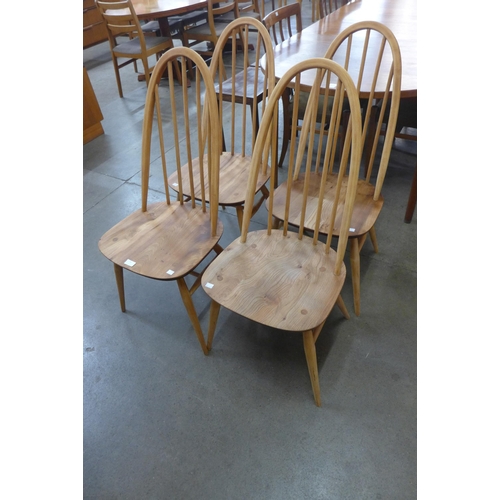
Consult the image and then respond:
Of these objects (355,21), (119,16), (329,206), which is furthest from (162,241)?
(119,16)

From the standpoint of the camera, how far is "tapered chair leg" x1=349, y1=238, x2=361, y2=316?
145 centimetres

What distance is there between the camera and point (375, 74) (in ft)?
4.34

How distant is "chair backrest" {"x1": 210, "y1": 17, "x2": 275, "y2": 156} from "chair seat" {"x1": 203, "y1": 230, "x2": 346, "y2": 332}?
0.50 metres

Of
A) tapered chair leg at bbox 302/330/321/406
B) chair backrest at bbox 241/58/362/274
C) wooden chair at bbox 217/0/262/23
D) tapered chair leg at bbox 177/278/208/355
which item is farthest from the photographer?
wooden chair at bbox 217/0/262/23

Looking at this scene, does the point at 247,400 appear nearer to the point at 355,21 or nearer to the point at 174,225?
the point at 174,225

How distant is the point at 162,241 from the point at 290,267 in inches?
18.9

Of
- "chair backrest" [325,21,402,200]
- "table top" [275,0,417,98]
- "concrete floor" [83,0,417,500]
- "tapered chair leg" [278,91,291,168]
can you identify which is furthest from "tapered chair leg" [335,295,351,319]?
"tapered chair leg" [278,91,291,168]

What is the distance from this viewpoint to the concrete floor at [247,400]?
114 centimetres

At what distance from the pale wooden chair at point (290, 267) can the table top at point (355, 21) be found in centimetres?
62

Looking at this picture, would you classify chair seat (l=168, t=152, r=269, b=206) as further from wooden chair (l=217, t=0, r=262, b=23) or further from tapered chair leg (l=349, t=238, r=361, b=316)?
wooden chair (l=217, t=0, r=262, b=23)

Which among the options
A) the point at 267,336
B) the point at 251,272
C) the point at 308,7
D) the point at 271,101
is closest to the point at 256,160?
the point at 271,101

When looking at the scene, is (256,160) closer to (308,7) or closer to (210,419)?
(210,419)

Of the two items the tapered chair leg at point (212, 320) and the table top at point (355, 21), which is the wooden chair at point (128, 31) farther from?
the tapered chair leg at point (212, 320)

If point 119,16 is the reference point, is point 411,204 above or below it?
below
